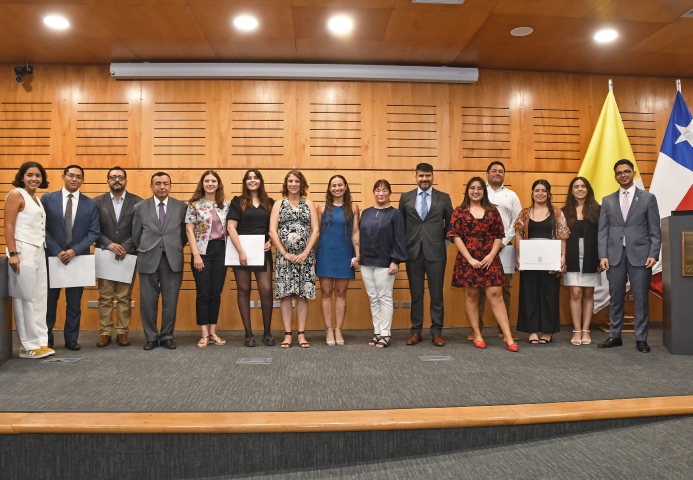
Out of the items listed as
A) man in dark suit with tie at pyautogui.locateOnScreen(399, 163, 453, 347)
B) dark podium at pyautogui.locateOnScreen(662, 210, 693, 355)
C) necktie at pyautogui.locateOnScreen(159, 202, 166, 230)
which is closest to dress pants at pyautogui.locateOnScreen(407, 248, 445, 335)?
man in dark suit with tie at pyautogui.locateOnScreen(399, 163, 453, 347)

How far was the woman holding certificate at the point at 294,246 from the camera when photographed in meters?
4.45

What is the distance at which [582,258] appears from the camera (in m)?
4.71

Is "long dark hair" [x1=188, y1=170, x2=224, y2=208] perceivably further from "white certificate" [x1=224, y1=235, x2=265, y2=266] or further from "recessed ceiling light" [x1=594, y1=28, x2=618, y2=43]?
"recessed ceiling light" [x1=594, y1=28, x2=618, y2=43]

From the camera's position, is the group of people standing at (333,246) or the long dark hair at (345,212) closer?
the group of people standing at (333,246)

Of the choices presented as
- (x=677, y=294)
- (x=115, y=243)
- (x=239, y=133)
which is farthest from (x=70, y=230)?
(x=677, y=294)

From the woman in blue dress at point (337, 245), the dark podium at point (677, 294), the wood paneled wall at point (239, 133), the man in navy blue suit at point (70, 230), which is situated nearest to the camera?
the dark podium at point (677, 294)

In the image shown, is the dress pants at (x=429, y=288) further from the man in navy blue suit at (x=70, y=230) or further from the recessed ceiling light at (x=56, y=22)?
the recessed ceiling light at (x=56, y=22)

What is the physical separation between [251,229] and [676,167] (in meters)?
4.99

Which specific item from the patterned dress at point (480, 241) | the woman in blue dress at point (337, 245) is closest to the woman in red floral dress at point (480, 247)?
the patterned dress at point (480, 241)

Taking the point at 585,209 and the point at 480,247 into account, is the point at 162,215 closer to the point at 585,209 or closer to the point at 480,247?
the point at 480,247

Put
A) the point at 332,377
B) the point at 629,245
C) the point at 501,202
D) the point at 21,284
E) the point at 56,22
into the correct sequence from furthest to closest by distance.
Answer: the point at 501,202 → the point at 56,22 → the point at 629,245 → the point at 21,284 → the point at 332,377

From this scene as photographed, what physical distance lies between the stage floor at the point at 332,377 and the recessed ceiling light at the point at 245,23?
3097 mm

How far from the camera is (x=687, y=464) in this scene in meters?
2.33

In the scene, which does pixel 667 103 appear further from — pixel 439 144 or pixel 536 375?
pixel 536 375
